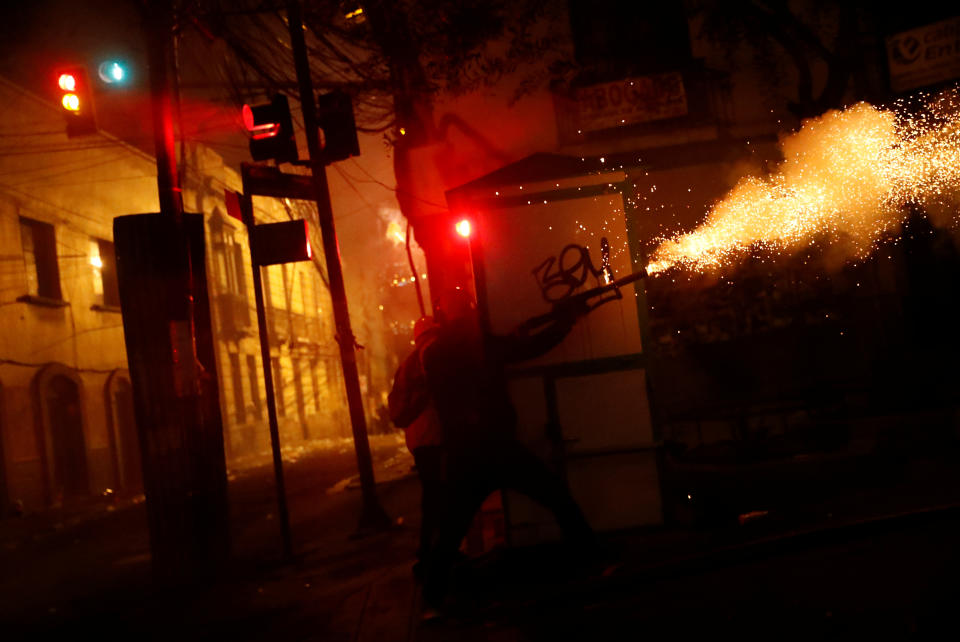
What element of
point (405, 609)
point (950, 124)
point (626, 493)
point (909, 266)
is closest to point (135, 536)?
point (405, 609)

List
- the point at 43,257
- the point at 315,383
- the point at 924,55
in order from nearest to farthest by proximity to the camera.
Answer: the point at 924,55 < the point at 43,257 < the point at 315,383

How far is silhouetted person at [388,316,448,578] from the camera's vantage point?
208 inches

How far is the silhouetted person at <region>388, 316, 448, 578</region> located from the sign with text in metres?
3.60

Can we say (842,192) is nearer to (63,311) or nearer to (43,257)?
(63,311)

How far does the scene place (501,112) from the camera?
821cm

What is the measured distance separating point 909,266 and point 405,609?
5.80m

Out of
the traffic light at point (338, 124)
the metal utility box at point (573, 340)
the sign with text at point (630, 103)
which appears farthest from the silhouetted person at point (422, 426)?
the sign with text at point (630, 103)

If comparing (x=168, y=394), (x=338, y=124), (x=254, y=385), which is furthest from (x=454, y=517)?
(x=254, y=385)

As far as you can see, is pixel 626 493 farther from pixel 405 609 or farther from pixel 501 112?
pixel 501 112

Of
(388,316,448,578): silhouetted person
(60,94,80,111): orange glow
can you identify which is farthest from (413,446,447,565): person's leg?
(60,94,80,111): orange glow

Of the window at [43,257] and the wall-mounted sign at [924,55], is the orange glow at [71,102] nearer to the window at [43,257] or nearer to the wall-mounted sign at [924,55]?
the window at [43,257]

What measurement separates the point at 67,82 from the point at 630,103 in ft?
24.7

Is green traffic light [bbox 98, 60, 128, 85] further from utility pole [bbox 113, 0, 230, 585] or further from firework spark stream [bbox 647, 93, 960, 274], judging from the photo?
firework spark stream [bbox 647, 93, 960, 274]

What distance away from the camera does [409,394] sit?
5.30 m
